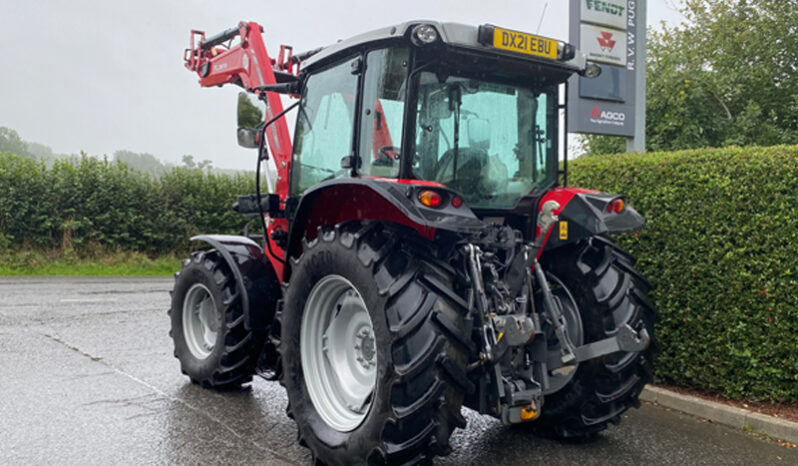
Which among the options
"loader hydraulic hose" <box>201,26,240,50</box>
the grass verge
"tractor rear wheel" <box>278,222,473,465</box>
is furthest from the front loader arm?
the grass verge

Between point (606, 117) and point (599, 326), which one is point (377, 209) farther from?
point (606, 117)

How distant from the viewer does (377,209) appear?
3674 millimetres

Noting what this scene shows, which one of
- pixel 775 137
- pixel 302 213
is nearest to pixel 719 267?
pixel 302 213

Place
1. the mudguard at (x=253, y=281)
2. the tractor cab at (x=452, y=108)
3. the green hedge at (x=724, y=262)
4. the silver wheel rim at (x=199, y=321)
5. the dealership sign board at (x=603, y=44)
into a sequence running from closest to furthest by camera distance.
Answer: the tractor cab at (x=452, y=108)
the green hedge at (x=724, y=262)
the mudguard at (x=253, y=281)
the silver wheel rim at (x=199, y=321)
the dealership sign board at (x=603, y=44)

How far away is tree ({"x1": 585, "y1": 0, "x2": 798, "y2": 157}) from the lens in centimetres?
1099

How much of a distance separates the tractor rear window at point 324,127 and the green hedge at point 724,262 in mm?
2725

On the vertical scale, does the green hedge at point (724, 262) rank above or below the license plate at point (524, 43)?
below

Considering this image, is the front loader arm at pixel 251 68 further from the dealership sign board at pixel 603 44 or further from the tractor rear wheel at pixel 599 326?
the dealership sign board at pixel 603 44

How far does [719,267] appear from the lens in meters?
5.06

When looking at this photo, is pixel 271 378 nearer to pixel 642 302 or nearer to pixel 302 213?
pixel 302 213

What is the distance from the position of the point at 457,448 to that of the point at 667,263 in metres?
2.44

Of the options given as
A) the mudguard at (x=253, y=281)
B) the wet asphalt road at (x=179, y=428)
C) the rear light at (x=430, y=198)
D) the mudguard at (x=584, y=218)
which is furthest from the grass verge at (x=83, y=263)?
→ the rear light at (x=430, y=198)

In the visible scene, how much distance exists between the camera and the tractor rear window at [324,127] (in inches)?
171

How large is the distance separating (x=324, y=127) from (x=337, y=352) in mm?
1579
